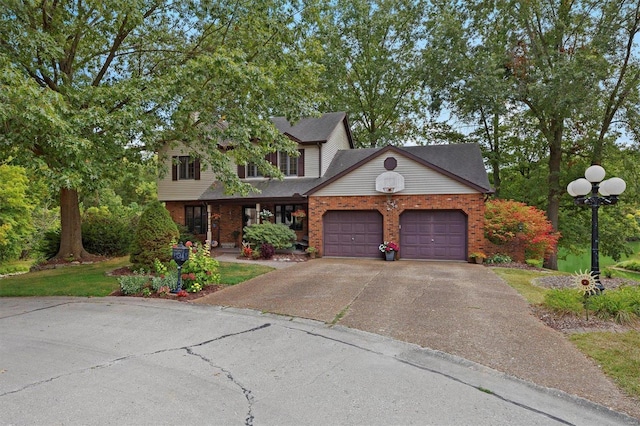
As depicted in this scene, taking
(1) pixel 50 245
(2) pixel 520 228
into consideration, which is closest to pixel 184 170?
(1) pixel 50 245

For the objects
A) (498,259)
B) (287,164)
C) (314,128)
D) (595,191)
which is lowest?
(498,259)

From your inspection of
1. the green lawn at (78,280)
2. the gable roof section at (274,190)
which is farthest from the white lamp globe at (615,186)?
the gable roof section at (274,190)

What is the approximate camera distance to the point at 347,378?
4117mm

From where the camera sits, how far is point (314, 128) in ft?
60.5

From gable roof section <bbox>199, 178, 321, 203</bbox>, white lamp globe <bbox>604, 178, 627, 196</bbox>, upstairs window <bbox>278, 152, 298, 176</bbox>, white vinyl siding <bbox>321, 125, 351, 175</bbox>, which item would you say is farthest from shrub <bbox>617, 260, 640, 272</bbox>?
upstairs window <bbox>278, 152, 298, 176</bbox>

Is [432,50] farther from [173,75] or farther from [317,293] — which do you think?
[317,293]

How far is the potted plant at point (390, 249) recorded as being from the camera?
14.5m

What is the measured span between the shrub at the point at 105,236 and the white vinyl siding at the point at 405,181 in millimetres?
8587

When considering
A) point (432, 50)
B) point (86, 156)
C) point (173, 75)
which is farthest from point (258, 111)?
point (432, 50)

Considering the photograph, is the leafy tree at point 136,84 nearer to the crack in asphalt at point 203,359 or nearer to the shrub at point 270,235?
the shrub at point 270,235

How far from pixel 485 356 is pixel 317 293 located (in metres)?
4.32

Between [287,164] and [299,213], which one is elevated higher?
[287,164]

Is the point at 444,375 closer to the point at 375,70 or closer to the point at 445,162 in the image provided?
the point at 445,162

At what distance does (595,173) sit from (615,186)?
1.63 ft
